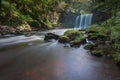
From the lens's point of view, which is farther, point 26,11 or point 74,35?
point 26,11

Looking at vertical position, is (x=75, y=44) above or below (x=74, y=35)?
below

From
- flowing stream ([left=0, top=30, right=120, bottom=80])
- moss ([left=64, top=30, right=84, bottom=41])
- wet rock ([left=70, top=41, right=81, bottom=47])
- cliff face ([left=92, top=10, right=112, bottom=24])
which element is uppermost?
cliff face ([left=92, top=10, right=112, bottom=24])

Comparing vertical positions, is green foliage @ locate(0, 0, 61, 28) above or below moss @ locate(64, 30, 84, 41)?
above

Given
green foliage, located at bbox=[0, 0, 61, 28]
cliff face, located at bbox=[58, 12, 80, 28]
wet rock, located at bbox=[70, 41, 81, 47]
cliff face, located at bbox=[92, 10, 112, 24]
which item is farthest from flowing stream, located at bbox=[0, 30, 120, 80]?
cliff face, located at bbox=[58, 12, 80, 28]

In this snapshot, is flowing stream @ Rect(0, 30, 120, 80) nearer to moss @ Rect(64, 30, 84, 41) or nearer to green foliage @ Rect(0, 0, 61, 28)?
moss @ Rect(64, 30, 84, 41)

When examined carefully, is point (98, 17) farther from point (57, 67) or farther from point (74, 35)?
point (57, 67)

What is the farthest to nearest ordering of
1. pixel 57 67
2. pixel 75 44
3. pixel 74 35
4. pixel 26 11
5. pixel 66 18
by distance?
pixel 66 18 → pixel 26 11 → pixel 74 35 → pixel 75 44 → pixel 57 67

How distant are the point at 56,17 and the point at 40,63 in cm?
3101

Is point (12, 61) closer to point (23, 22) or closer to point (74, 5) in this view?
point (23, 22)

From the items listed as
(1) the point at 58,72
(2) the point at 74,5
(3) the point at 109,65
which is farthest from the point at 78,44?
(2) the point at 74,5

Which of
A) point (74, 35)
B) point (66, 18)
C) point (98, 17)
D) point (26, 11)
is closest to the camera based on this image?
point (74, 35)

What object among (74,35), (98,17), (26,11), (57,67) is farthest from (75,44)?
(98,17)

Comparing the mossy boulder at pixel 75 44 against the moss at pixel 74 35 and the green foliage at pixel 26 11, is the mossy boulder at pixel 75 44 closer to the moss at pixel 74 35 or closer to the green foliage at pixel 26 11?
the moss at pixel 74 35

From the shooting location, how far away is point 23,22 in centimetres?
2419
